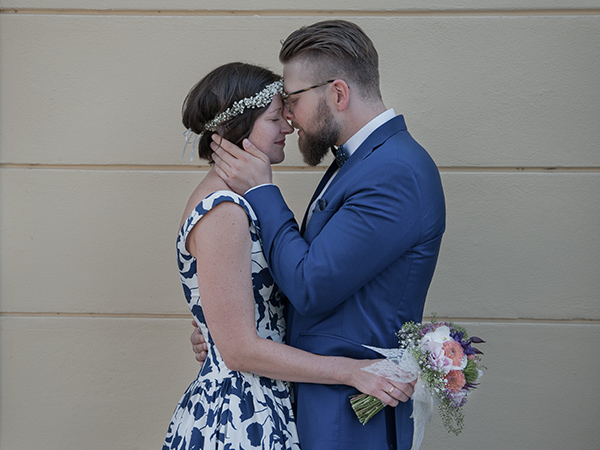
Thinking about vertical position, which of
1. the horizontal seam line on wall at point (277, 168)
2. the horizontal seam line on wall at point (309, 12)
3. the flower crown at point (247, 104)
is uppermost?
the horizontal seam line on wall at point (309, 12)

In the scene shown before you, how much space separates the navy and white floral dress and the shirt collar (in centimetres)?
46

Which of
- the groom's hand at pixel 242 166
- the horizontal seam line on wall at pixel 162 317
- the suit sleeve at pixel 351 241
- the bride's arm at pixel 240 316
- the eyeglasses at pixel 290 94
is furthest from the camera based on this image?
the horizontal seam line on wall at pixel 162 317

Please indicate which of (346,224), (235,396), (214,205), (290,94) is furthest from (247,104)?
(235,396)

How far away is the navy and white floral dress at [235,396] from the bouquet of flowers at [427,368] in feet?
0.92

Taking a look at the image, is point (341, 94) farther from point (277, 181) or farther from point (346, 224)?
point (277, 181)

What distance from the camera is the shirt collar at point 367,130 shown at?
6.57 feet

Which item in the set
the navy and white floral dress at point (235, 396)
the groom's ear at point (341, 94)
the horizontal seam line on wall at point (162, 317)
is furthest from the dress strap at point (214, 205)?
the horizontal seam line on wall at point (162, 317)

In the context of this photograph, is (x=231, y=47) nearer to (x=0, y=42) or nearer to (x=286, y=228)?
(x=0, y=42)

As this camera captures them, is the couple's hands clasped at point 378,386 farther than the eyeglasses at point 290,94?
No

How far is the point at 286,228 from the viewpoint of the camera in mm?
1770

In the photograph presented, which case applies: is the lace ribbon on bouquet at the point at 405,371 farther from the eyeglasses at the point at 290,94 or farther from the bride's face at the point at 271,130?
the eyeglasses at the point at 290,94

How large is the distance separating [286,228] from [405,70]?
155cm

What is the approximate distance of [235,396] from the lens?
6.20ft

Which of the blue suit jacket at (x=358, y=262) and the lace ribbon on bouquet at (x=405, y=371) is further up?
the blue suit jacket at (x=358, y=262)
